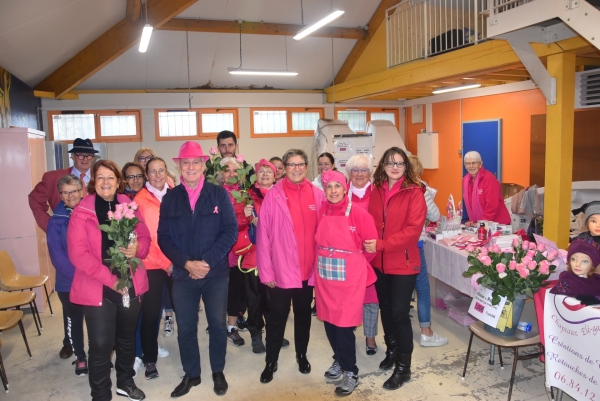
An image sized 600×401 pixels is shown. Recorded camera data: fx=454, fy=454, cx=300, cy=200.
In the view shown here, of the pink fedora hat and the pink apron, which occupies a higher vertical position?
the pink fedora hat

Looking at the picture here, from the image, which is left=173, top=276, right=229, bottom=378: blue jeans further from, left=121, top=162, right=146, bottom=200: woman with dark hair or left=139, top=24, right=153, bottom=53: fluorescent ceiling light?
left=139, top=24, right=153, bottom=53: fluorescent ceiling light

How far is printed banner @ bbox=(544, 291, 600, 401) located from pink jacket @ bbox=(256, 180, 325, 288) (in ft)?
4.99

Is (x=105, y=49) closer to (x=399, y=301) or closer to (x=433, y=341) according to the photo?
(x=399, y=301)

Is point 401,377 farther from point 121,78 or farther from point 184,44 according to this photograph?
point 121,78

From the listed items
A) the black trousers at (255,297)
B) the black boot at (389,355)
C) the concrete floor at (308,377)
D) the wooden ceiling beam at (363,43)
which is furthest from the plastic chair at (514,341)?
the wooden ceiling beam at (363,43)

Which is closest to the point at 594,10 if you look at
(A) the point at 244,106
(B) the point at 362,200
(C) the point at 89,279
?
(B) the point at 362,200

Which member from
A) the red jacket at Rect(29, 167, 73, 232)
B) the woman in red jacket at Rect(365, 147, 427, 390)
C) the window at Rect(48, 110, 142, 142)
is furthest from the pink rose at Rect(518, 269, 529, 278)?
the window at Rect(48, 110, 142, 142)

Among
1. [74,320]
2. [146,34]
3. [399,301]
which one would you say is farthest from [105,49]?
[399,301]

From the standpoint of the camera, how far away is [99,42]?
290 inches

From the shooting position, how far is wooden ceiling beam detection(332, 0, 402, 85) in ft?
30.0

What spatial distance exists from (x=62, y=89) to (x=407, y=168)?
6947 mm

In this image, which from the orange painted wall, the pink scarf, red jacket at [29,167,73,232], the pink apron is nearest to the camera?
the pink apron

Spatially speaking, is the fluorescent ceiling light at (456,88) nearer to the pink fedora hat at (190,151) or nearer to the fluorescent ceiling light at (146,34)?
the fluorescent ceiling light at (146,34)

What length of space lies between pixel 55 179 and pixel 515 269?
3946mm
